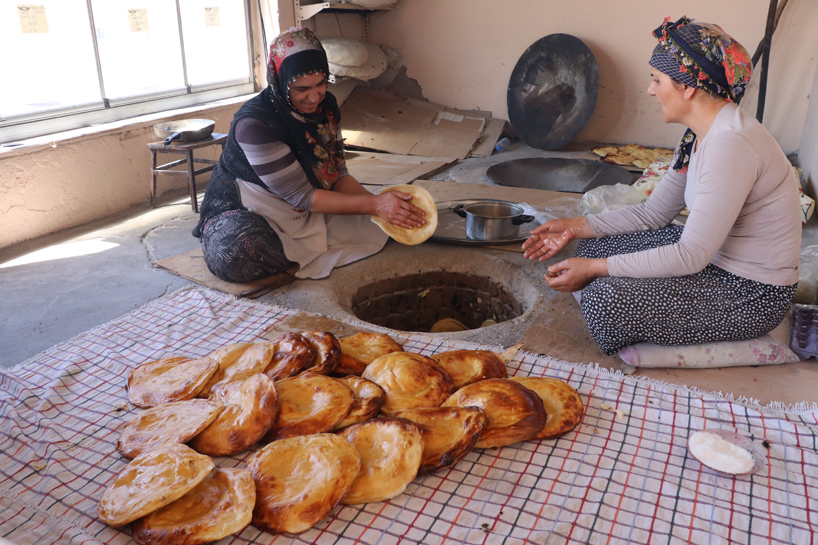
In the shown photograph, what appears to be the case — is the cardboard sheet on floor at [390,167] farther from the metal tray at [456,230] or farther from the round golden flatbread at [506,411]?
the round golden flatbread at [506,411]

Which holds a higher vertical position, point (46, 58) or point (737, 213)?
point (46, 58)

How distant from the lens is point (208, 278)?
284 centimetres

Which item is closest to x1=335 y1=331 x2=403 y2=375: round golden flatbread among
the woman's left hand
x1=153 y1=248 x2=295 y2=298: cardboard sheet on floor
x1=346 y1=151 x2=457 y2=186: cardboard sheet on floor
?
the woman's left hand

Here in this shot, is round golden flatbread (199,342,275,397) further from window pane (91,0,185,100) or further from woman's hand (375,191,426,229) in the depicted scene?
window pane (91,0,185,100)

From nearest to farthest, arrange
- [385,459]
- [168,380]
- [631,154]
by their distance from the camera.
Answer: [385,459]
[168,380]
[631,154]

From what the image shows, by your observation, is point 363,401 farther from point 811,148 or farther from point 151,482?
point 811,148

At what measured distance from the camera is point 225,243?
2.73 m

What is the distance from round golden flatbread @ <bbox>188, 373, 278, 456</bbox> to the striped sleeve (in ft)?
4.69


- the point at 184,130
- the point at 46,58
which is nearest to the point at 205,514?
the point at 184,130

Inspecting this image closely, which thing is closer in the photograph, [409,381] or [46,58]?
[409,381]

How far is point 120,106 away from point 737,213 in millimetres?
4342

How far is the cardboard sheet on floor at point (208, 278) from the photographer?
2694mm

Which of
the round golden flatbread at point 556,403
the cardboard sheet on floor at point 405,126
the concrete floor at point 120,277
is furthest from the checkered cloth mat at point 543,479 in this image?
the cardboard sheet on floor at point 405,126

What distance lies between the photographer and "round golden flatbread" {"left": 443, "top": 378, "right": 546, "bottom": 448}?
57.4 inches
